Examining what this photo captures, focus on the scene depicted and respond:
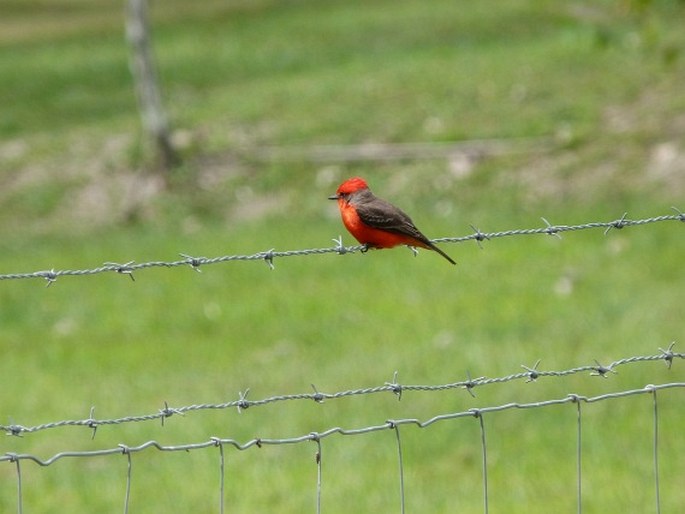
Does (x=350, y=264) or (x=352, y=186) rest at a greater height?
(x=350, y=264)

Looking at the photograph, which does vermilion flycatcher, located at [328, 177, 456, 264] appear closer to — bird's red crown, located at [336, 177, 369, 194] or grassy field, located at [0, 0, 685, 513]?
bird's red crown, located at [336, 177, 369, 194]

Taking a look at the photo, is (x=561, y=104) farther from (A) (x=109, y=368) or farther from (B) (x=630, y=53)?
(A) (x=109, y=368)

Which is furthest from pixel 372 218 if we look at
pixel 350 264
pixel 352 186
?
pixel 350 264

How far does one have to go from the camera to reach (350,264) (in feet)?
41.2

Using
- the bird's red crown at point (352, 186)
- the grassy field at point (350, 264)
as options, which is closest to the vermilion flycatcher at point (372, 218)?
the bird's red crown at point (352, 186)

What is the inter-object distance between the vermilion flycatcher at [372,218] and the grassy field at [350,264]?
2307 millimetres

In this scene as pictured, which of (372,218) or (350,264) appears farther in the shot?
(350,264)

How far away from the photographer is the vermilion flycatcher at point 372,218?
210 inches

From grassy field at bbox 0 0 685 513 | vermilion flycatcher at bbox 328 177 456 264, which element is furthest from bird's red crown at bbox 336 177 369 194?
grassy field at bbox 0 0 685 513

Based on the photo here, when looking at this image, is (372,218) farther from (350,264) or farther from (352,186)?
(350,264)

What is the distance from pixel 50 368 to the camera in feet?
34.9

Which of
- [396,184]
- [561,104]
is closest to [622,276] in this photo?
[396,184]

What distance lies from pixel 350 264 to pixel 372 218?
7.22 metres

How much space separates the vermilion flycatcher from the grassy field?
2307 millimetres
